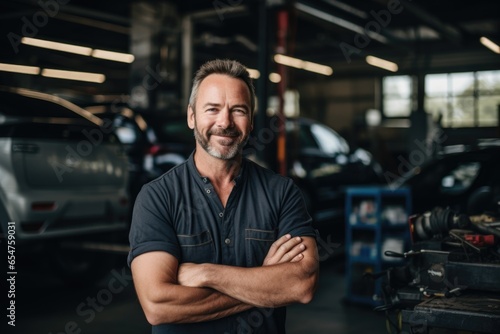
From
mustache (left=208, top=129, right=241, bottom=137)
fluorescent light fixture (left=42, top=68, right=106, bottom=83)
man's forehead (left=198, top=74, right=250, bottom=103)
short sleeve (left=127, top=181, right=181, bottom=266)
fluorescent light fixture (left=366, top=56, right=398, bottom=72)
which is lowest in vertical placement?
short sleeve (left=127, top=181, right=181, bottom=266)

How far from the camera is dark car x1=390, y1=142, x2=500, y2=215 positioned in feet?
18.1

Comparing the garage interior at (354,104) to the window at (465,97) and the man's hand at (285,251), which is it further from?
the man's hand at (285,251)

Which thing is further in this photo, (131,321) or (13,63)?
(13,63)

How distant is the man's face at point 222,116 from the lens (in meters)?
2.08

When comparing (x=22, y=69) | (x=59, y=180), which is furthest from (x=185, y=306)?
(x=22, y=69)

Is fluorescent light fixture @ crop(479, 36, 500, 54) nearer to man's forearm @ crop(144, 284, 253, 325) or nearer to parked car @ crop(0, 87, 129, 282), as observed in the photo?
parked car @ crop(0, 87, 129, 282)

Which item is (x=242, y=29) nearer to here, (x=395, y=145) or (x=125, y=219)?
(x=395, y=145)

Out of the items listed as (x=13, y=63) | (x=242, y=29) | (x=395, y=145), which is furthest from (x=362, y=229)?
(x=395, y=145)

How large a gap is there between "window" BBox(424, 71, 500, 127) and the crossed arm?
18639 millimetres

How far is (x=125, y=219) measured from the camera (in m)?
5.63

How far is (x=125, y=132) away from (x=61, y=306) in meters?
2.57

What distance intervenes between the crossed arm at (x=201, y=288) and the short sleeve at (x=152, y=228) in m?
0.03

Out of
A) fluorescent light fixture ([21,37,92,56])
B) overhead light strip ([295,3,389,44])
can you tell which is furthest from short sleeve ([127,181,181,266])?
fluorescent light fixture ([21,37,92,56])

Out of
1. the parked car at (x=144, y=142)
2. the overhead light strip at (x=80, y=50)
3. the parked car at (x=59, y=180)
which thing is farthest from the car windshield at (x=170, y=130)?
the overhead light strip at (x=80, y=50)
